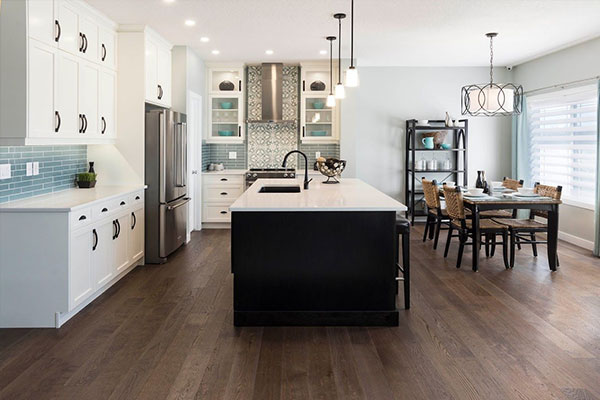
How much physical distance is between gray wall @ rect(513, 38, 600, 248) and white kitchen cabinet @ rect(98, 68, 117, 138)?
5.62 m

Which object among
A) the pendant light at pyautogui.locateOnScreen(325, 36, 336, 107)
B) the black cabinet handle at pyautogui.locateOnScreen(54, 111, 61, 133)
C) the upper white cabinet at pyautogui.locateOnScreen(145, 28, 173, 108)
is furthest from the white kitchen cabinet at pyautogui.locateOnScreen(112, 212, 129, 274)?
the pendant light at pyautogui.locateOnScreen(325, 36, 336, 107)

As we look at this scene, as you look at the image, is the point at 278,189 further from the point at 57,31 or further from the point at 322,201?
the point at 57,31

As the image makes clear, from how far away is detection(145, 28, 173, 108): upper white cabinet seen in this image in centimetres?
580

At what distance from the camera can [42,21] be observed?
3889 millimetres

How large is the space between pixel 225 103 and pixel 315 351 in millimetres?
5757

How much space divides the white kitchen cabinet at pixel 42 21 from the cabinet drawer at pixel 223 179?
4040 mm

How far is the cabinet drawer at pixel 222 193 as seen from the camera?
317 inches

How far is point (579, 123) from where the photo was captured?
696cm

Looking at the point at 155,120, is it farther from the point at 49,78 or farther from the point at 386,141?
the point at 386,141

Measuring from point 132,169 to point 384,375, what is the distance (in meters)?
3.81

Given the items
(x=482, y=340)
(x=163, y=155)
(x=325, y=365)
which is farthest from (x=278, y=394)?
(x=163, y=155)

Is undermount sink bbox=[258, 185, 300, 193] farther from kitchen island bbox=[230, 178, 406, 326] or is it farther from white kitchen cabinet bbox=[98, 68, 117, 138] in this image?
white kitchen cabinet bbox=[98, 68, 117, 138]

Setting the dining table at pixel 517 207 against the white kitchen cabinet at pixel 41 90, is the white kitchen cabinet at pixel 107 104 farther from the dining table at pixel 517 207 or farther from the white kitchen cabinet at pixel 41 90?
the dining table at pixel 517 207

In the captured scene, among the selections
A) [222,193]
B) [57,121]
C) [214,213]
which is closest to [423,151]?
[222,193]
